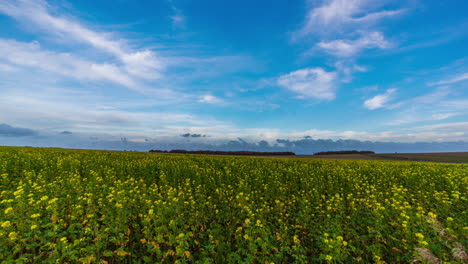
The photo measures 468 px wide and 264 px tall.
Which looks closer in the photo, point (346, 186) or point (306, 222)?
point (306, 222)

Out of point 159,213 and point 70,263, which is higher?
point 159,213

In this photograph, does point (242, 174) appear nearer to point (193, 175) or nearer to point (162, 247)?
point (193, 175)

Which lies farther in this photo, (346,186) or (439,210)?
(346,186)

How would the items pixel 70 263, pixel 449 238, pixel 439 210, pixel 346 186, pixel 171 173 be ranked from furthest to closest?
pixel 171 173 → pixel 346 186 → pixel 439 210 → pixel 449 238 → pixel 70 263

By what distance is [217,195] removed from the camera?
11969mm

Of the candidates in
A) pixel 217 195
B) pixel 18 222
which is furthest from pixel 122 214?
Answer: pixel 217 195

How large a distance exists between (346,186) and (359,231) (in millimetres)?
6838

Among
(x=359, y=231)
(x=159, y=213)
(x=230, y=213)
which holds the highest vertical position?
(x=159, y=213)

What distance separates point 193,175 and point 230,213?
7670mm

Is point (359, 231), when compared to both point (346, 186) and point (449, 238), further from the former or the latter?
point (346, 186)

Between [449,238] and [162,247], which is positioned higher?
[449,238]

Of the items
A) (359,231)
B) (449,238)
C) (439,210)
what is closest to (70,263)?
(359,231)

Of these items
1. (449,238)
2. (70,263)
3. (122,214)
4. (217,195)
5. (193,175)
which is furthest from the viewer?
(193,175)

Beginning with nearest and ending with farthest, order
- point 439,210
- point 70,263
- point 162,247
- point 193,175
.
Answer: point 70,263
point 162,247
point 439,210
point 193,175
